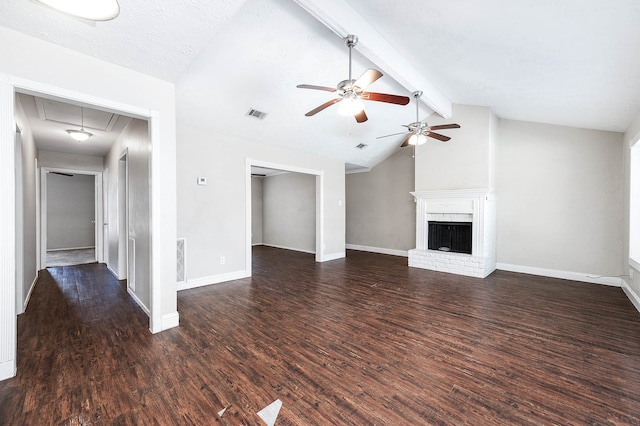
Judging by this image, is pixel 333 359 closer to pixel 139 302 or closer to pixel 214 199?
pixel 139 302

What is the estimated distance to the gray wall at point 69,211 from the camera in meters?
8.16

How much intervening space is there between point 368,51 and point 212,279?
411cm

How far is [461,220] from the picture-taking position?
5.55 meters

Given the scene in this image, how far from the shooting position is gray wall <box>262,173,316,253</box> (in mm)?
7871

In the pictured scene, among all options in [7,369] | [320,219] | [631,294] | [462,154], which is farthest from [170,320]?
[631,294]

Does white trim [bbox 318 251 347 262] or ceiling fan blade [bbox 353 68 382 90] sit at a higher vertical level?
ceiling fan blade [bbox 353 68 382 90]

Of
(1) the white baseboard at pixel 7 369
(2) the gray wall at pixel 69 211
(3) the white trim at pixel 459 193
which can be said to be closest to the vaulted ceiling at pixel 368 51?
(3) the white trim at pixel 459 193

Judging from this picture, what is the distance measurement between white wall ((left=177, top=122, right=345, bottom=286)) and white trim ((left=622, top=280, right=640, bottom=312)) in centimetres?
574

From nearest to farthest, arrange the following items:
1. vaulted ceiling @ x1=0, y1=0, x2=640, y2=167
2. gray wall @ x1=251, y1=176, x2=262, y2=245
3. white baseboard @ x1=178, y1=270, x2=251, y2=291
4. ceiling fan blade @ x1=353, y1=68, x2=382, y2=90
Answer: vaulted ceiling @ x1=0, y1=0, x2=640, y2=167, ceiling fan blade @ x1=353, y1=68, x2=382, y2=90, white baseboard @ x1=178, y1=270, x2=251, y2=291, gray wall @ x1=251, y1=176, x2=262, y2=245

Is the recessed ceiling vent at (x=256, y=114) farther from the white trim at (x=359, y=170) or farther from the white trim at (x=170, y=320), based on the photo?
the white trim at (x=359, y=170)

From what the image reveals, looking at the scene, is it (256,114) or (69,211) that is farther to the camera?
(69,211)

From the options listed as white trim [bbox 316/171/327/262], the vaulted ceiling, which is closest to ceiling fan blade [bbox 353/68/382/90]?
the vaulted ceiling

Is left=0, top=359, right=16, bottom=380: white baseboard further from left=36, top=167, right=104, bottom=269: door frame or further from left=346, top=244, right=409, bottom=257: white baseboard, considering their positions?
left=346, top=244, right=409, bottom=257: white baseboard

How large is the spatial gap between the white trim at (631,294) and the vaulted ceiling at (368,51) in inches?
99.0
